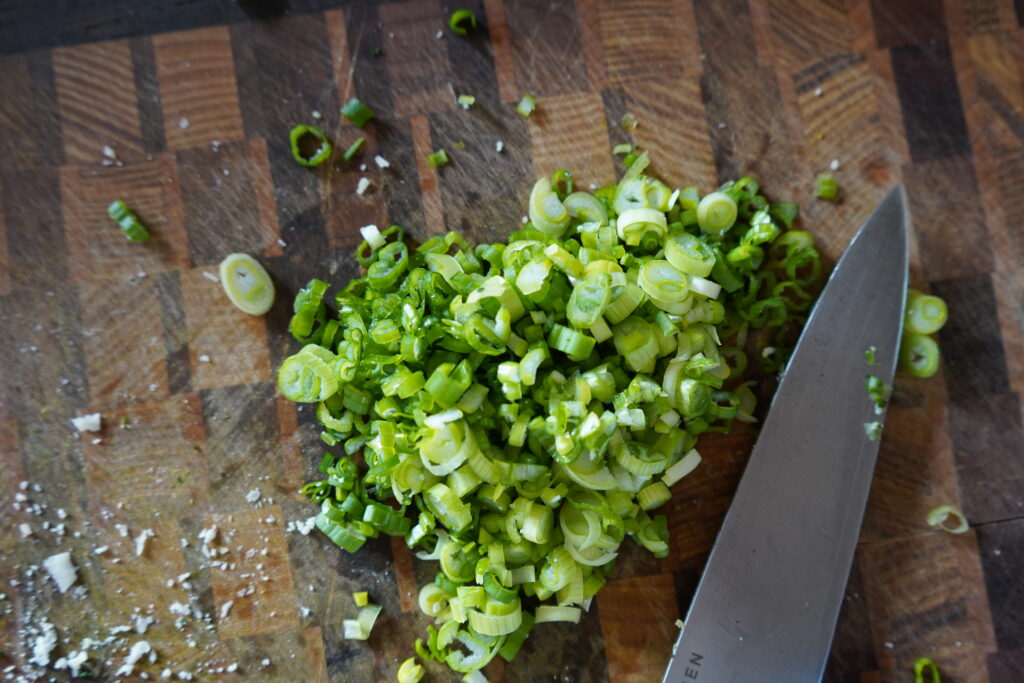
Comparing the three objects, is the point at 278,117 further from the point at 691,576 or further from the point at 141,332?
the point at 691,576

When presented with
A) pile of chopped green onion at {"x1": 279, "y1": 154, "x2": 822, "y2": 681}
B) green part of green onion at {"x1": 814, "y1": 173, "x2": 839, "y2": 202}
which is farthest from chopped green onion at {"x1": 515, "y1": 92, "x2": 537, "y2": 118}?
green part of green onion at {"x1": 814, "y1": 173, "x2": 839, "y2": 202}

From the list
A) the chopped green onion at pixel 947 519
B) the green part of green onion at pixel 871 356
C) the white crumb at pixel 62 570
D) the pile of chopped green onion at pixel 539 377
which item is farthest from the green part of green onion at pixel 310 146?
the chopped green onion at pixel 947 519

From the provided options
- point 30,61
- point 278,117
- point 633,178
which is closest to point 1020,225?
point 633,178

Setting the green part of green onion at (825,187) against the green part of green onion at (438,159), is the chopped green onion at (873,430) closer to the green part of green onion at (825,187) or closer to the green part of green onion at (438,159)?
the green part of green onion at (825,187)

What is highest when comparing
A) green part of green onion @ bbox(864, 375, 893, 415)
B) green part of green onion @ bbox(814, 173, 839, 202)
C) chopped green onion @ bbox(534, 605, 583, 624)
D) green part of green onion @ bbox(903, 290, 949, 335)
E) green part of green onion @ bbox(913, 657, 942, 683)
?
green part of green onion @ bbox(814, 173, 839, 202)

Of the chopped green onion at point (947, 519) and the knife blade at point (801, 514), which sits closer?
the knife blade at point (801, 514)

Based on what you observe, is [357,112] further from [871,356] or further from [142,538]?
[871,356]

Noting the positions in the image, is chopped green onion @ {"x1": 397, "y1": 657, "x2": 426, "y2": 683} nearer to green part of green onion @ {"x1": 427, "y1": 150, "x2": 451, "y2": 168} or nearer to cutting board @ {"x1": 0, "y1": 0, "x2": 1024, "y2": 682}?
cutting board @ {"x1": 0, "y1": 0, "x2": 1024, "y2": 682}
